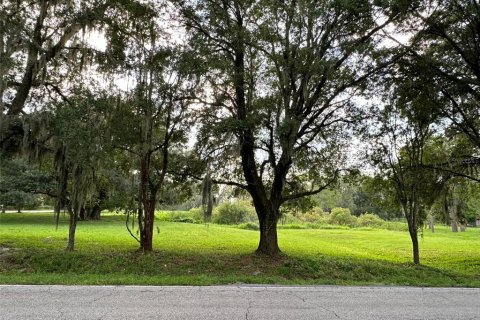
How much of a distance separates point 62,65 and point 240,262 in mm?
9471

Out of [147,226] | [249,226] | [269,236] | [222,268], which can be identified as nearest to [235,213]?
[249,226]

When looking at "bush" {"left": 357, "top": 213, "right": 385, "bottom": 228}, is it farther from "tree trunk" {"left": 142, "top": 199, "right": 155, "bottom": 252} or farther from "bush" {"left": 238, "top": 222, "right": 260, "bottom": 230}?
"tree trunk" {"left": 142, "top": 199, "right": 155, "bottom": 252}

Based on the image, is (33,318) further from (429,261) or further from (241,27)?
(429,261)

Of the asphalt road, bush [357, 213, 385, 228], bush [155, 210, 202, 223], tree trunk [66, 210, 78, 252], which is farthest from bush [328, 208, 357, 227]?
the asphalt road

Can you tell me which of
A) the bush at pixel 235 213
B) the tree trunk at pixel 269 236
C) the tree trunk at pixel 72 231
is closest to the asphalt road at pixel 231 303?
the tree trunk at pixel 269 236

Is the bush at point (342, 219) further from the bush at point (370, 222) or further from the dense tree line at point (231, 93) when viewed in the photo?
the dense tree line at point (231, 93)

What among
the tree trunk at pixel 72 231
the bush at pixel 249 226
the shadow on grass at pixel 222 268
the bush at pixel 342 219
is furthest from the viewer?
the bush at pixel 342 219

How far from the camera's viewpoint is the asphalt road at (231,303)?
5277 millimetres

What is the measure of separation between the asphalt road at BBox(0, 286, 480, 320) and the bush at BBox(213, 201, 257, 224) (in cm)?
3039

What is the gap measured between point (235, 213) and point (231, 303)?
106 ft

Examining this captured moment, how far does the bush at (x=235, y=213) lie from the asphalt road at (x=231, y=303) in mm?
30390

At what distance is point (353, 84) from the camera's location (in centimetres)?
1207

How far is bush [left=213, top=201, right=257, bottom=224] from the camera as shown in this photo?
3822 cm

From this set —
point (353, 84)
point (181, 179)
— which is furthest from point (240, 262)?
point (353, 84)
